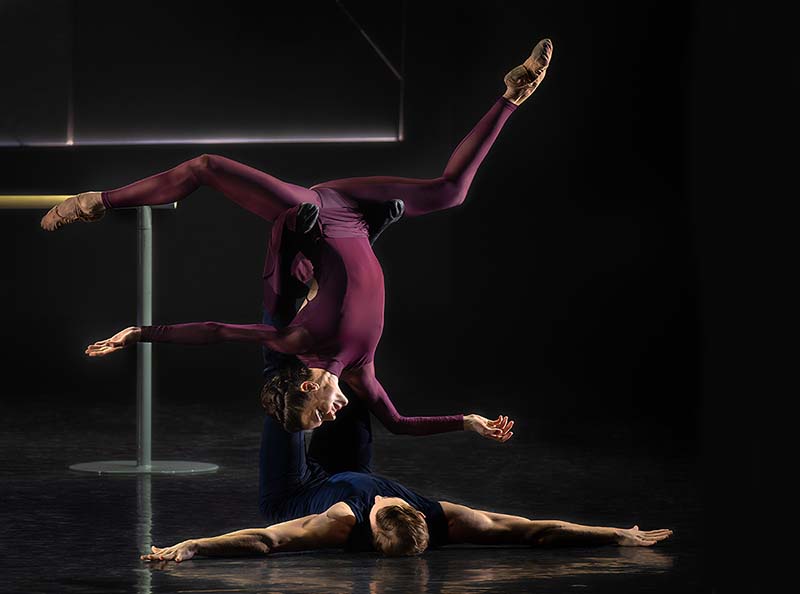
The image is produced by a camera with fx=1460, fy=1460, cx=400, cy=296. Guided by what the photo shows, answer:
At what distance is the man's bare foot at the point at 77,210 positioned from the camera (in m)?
4.67

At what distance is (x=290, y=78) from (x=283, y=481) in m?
5.22

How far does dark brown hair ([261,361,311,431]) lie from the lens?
466 centimetres

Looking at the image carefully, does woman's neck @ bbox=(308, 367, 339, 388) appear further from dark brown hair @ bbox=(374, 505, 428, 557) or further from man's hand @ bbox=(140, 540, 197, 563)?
man's hand @ bbox=(140, 540, 197, 563)

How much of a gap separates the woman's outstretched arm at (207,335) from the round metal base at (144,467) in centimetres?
223

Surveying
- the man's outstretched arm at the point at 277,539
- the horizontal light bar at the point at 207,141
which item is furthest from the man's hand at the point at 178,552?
the horizontal light bar at the point at 207,141

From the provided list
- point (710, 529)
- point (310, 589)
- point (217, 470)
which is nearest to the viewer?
point (710, 529)

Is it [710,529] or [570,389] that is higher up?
[710,529]

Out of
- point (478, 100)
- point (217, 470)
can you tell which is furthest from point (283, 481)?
point (478, 100)

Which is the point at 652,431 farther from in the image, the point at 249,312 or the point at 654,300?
the point at 249,312

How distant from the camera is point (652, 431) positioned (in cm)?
862

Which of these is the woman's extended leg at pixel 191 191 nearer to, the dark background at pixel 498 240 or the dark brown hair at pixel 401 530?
the dark brown hair at pixel 401 530

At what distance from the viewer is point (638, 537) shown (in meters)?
4.86

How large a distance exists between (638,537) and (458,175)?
4.43 ft

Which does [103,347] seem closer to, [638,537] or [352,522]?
[352,522]
